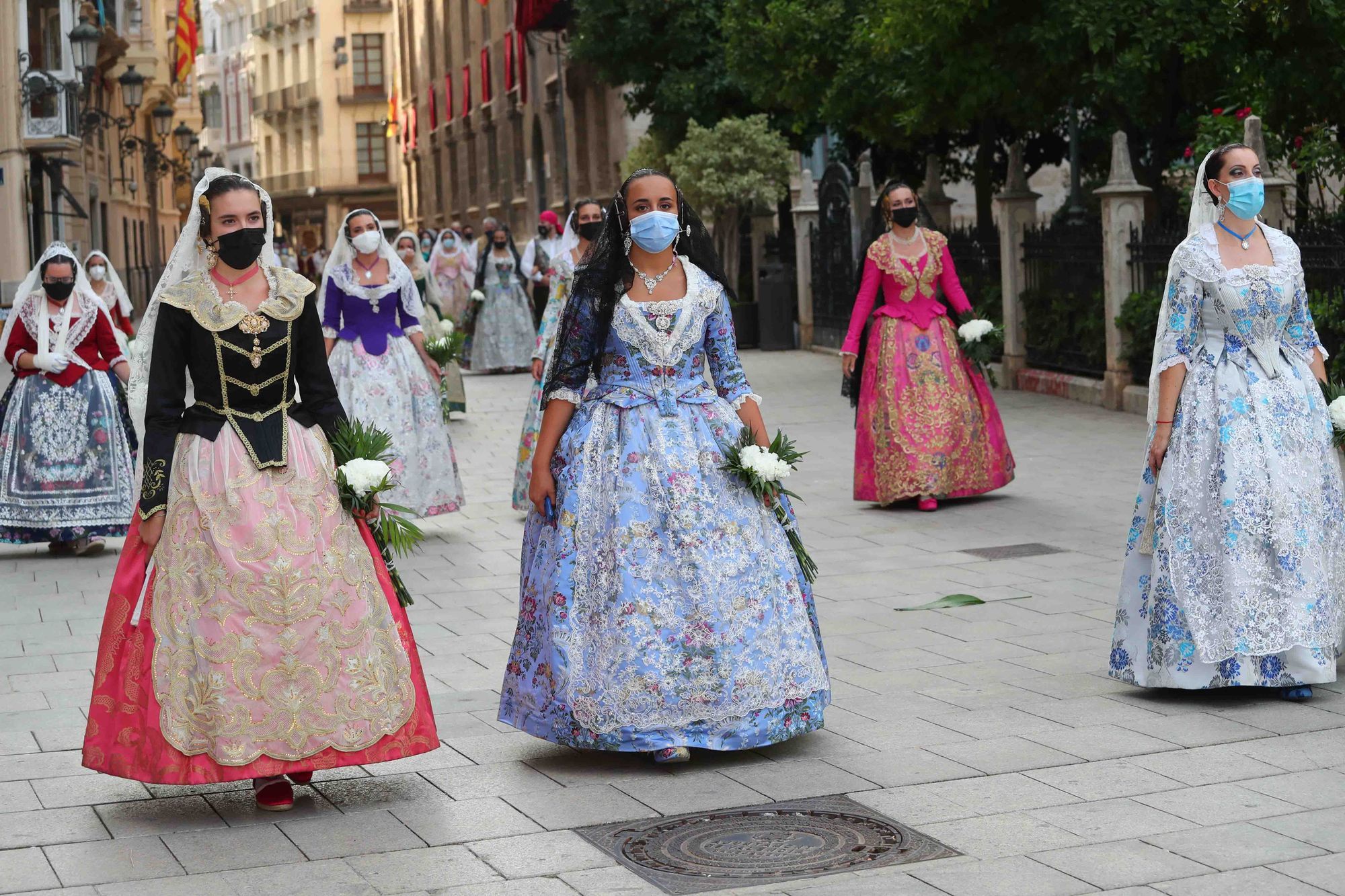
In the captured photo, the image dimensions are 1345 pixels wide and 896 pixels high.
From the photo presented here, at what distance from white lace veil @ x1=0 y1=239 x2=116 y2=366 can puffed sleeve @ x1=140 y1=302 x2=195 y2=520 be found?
18.2ft

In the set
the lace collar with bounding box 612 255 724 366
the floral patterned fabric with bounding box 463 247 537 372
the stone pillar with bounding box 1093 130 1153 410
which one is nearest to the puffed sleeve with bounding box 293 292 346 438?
the lace collar with bounding box 612 255 724 366

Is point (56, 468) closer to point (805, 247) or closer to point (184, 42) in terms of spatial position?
point (805, 247)

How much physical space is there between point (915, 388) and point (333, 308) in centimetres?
342

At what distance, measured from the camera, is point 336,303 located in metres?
11.2

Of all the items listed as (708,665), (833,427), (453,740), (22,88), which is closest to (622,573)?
(708,665)

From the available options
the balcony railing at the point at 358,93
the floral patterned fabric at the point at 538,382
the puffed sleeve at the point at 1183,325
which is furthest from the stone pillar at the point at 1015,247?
the balcony railing at the point at 358,93

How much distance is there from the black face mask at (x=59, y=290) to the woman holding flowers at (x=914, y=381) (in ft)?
14.5

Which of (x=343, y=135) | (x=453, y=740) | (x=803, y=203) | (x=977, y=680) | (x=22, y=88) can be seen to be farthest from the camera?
(x=343, y=135)

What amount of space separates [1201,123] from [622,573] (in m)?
10.8

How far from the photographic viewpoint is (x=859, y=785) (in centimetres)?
564

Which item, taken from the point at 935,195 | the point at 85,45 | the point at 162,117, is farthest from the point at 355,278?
the point at 162,117

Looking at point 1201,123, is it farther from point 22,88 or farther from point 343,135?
point 343,135

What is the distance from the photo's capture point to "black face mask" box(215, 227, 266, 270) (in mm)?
5625

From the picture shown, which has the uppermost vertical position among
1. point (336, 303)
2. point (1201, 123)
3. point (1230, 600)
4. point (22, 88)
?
point (22, 88)
